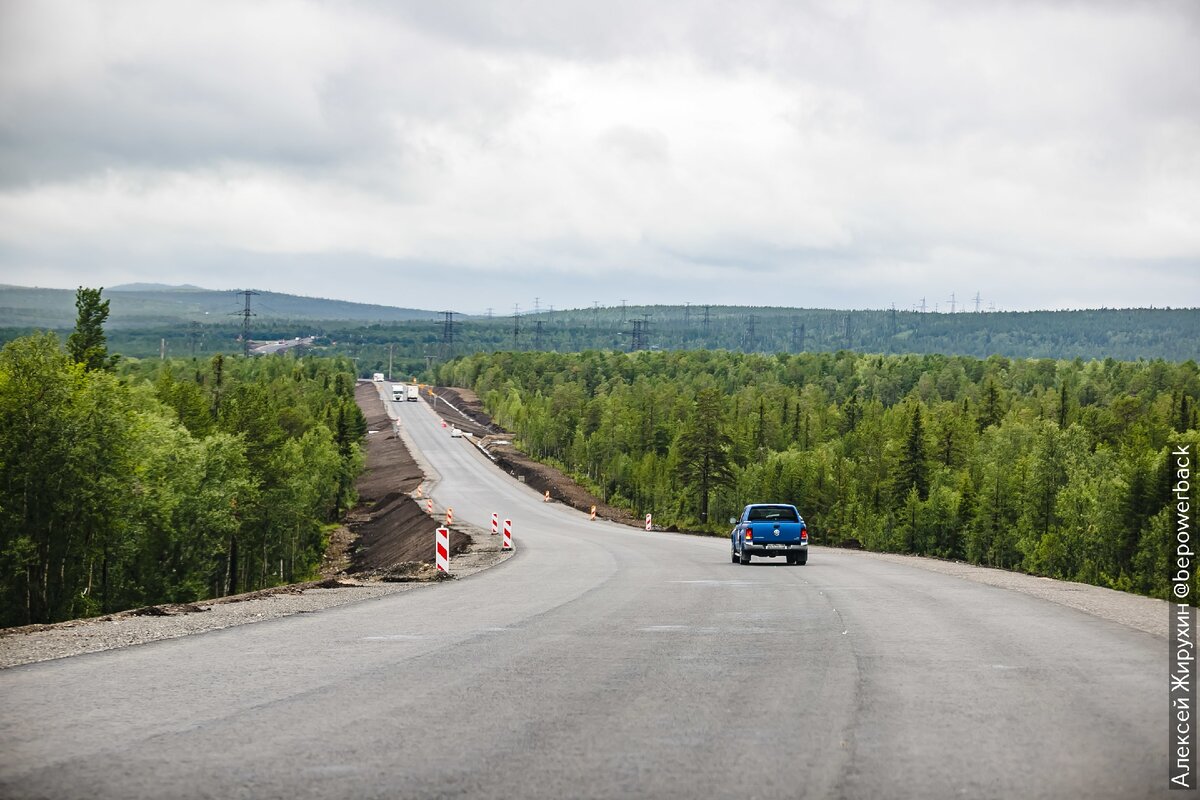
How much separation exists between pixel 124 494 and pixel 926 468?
6909 cm

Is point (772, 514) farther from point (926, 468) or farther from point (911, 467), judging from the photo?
point (926, 468)

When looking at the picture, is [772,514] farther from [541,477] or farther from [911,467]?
[541,477]

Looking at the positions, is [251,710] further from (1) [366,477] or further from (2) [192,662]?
(1) [366,477]

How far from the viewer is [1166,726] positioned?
10.0 m

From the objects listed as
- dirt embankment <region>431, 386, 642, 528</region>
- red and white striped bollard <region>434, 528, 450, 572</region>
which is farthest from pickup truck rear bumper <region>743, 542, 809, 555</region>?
dirt embankment <region>431, 386, 642, 528</region>

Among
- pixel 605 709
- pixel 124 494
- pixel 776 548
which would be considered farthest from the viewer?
pixel 124 494

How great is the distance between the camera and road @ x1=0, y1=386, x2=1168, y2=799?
26.6ft

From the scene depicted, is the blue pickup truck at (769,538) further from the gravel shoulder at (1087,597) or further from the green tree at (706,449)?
the green tree at (706,449)

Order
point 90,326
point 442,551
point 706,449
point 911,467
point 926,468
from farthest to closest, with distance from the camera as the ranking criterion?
point 926,468 → point 706,449 → point 911,467 → point 90,326 → point 442,551

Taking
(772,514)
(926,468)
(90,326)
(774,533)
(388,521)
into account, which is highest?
(90,326)

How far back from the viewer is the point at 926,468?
102625 millimetres

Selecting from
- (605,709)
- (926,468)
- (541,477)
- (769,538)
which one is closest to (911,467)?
(926,468)

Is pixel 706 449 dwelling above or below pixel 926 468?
above

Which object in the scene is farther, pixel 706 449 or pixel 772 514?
pixel 706 449
